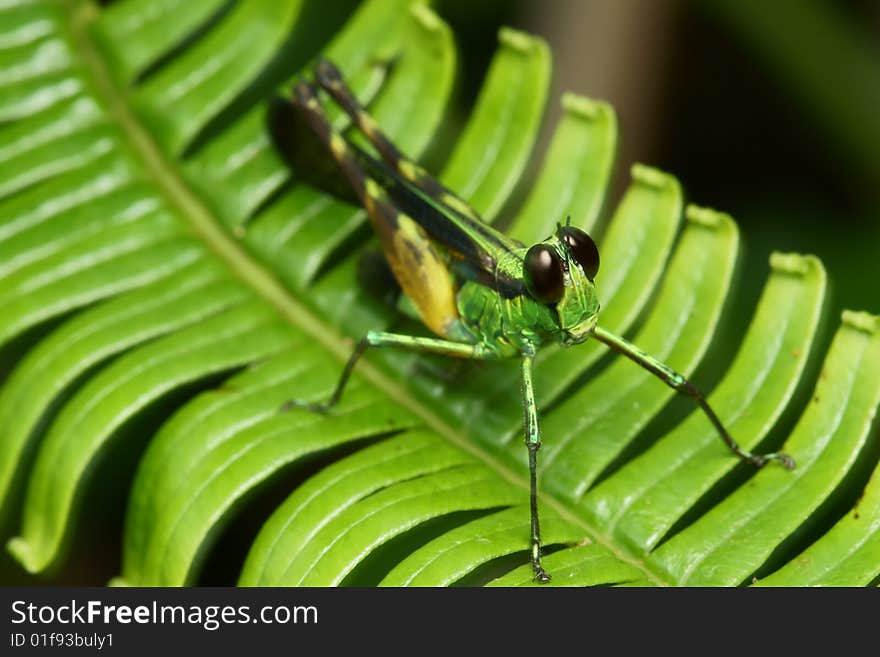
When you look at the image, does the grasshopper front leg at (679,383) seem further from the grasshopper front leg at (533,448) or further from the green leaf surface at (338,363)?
the grasshopper front leg at (533,448)

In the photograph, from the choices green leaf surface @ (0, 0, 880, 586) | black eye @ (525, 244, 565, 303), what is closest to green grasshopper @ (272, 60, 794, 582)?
black eye @ (525, 244, 565, 303)

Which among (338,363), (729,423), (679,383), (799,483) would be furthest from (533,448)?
(338,363)

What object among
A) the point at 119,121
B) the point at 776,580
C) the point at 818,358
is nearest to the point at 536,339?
the point at 776,580

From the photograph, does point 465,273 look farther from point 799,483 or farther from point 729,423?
point 799,483

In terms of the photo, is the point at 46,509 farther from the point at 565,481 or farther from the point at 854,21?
the point at 854,21

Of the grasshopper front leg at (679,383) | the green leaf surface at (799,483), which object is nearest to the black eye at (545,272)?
the grasshopper front leg at (679,383)

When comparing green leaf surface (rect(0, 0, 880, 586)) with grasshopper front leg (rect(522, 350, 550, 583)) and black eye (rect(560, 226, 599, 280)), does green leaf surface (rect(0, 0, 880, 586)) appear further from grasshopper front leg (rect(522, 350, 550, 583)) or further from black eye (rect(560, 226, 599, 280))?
black eye (rect(560, 226, 599, 280))

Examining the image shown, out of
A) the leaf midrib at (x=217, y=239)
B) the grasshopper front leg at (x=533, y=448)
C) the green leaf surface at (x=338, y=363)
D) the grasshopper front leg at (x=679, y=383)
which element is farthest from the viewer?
the leaf midrib at (x=217, y=239)
